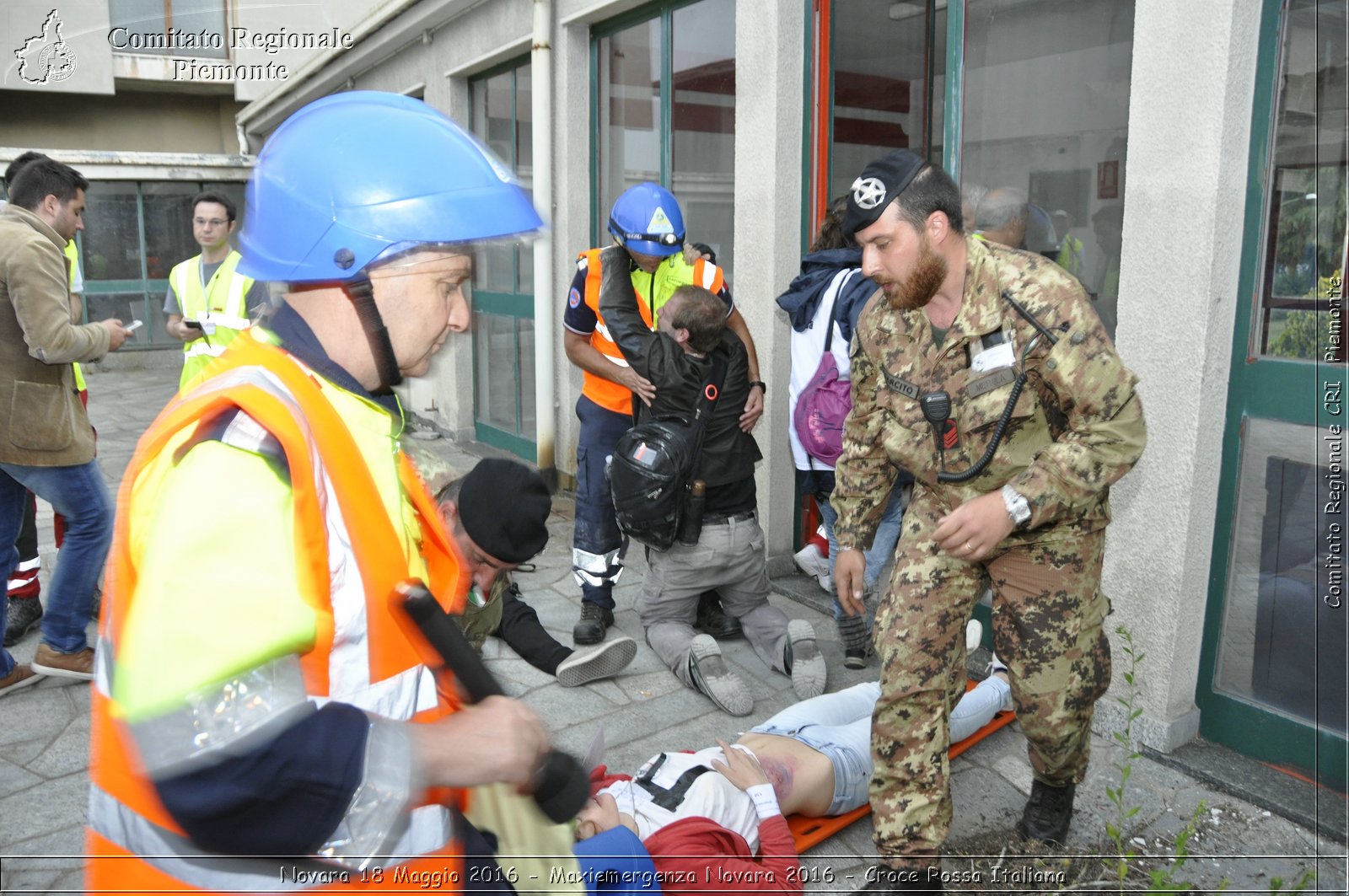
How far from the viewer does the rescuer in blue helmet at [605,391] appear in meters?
4.70

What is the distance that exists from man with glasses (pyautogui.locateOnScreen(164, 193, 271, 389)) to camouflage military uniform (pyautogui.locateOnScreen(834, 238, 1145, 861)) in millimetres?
3521

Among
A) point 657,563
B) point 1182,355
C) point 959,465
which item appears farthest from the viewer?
point 657,563

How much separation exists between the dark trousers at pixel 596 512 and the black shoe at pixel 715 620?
1.58ft

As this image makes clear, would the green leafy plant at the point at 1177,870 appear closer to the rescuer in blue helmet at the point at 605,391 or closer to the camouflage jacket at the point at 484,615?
the camouflage jacket at the point at 484,615

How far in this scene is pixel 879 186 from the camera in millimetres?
2785

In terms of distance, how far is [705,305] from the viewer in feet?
13.8

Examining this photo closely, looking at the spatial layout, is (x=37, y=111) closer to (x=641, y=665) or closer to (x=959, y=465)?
(x=641, y=665)

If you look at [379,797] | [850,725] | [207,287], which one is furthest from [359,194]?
[207,287]

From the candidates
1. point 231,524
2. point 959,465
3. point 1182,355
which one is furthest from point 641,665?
point 231,524

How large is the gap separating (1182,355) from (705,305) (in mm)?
1894

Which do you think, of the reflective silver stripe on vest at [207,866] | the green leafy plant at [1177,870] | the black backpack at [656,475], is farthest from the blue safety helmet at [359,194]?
the black backpack at [656,475]

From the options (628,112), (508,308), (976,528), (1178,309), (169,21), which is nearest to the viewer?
(976,528)

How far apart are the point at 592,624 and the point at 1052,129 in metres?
Answer: 3.28

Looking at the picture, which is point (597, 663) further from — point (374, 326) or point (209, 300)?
point (374, 326)
